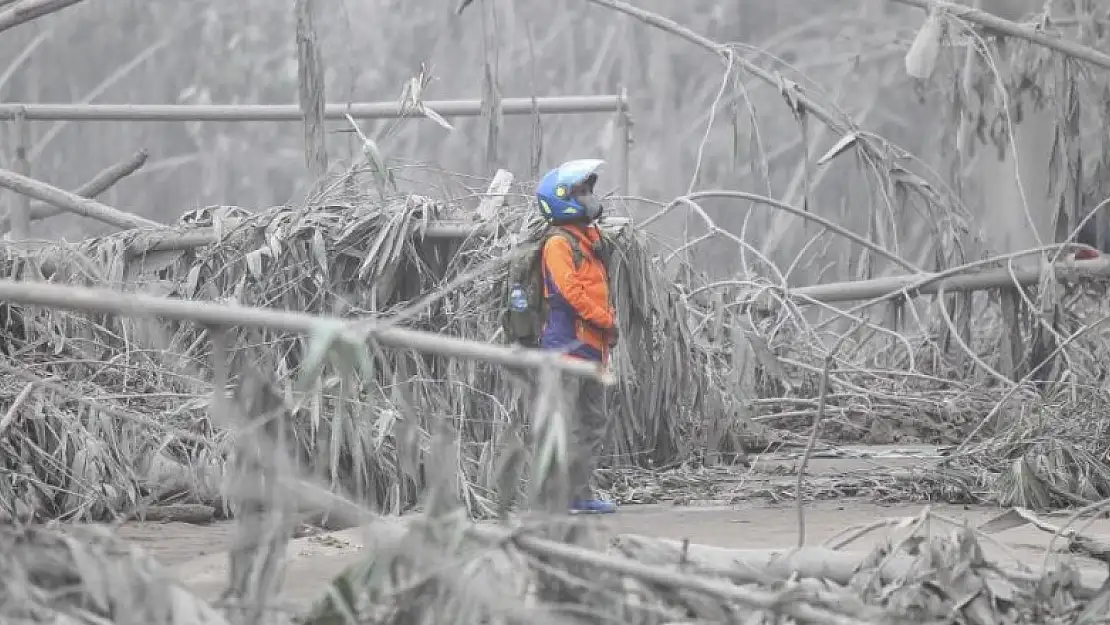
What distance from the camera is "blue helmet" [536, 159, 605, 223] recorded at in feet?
27.3

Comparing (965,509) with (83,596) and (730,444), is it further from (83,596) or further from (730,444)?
(83,596)

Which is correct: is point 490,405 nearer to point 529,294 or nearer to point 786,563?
point 529,294

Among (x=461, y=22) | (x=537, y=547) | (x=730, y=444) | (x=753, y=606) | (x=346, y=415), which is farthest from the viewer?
(x=461, y=22)

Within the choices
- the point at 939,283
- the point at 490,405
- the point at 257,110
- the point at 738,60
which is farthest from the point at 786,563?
the point at 257,110

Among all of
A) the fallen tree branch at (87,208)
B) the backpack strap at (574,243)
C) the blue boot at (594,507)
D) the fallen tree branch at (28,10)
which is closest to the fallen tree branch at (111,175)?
the fallen tree branch at (87,208)

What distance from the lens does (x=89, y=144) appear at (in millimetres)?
31547

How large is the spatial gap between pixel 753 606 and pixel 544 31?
93.1 ft

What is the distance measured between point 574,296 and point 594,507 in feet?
3.37

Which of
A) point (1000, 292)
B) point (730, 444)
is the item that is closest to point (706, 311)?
point (730, 444)

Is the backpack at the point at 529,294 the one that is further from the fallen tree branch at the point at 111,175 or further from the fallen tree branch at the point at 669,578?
the fallen tree branch at the point at 669,578

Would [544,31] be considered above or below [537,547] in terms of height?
above

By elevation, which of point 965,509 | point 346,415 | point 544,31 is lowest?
point 965,509

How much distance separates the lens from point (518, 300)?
837cm

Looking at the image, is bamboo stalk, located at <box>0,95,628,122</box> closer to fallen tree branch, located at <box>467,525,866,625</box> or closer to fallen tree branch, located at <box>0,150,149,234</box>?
fallen tree branch, located at <box>0,150,149,234</box>
